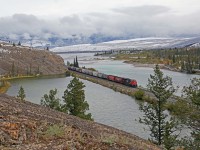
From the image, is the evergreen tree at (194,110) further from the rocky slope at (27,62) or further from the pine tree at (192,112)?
the rocky slope at (27,62)

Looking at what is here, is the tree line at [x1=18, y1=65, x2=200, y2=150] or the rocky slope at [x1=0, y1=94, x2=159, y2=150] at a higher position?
the rocky slope at [x1=0, y1=94, x2=159, y2=150]

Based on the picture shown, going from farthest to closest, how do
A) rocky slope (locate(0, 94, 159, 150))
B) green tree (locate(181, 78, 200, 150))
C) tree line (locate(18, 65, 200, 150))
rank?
tree line (locate(18, 65, 200, 150)) → green tree (locate(181, 78, 200, 150)) → rocky slope (locate(0, 94, 159, 150))

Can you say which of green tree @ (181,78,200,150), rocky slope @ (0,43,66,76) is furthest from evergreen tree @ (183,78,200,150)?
rocky slope @ (0,43,66,76)

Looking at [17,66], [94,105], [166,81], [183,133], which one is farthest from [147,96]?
[17,66]

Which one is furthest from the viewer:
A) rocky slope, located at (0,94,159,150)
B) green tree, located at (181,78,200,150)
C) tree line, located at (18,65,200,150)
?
tree line, located at (18,65,200,150)

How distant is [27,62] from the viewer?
174 metres

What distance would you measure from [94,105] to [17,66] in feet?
341

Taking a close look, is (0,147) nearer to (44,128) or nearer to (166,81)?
(44,128)

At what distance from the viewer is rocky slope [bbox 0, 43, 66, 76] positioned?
6225 inches

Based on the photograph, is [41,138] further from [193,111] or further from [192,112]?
[193,111]

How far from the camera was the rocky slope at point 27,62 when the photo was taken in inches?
6225

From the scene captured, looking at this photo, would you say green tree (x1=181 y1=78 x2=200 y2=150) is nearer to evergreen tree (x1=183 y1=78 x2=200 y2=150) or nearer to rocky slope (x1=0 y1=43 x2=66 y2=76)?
evergreen tree (x1=183 y1=78 x2=200 y2=150)

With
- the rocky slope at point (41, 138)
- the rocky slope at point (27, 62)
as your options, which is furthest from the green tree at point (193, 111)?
the rocky slope at point (27, 62)

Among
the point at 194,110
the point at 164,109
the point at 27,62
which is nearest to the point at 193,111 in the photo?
the point at 194,110
